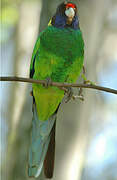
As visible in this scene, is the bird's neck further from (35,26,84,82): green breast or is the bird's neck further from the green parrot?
(35,26,84,82): green breast

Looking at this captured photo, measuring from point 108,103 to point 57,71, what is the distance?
427 cm

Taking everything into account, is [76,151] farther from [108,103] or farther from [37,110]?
[108,103]

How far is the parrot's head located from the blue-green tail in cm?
93

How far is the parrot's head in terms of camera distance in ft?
10.7

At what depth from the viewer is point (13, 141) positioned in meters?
3.57

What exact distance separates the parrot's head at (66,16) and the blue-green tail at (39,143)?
930mm

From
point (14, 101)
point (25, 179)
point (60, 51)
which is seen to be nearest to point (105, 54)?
point (14, 101)

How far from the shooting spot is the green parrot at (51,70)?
119 inches

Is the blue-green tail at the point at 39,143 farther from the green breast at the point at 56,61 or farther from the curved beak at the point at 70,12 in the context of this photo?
the curved beak at the point at 70,12

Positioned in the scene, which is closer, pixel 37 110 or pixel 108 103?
pixel 37 110

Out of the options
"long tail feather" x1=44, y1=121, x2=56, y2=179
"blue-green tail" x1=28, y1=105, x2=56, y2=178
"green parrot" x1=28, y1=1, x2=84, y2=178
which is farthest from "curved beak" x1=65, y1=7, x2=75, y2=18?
"long tail feather" x1=44, y1=121, x2=56, y2=179

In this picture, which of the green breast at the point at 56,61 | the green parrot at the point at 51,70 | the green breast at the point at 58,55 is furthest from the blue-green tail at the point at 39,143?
the green breast at the point at 58,55

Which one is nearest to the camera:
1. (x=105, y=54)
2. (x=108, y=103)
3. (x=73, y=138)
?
(x=73, y=138)

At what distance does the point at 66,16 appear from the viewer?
3.35 meters
